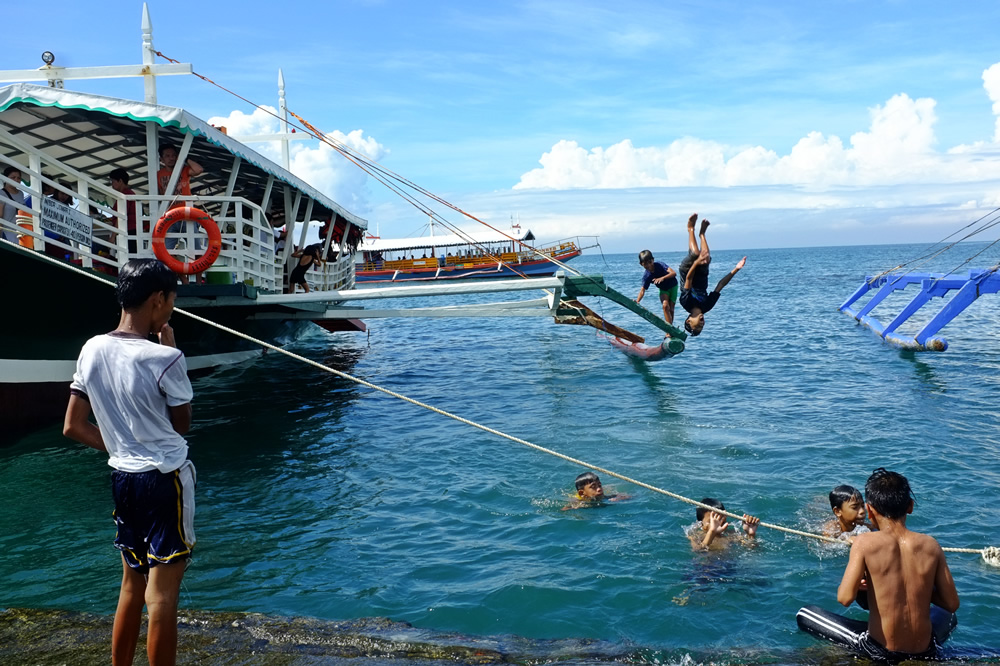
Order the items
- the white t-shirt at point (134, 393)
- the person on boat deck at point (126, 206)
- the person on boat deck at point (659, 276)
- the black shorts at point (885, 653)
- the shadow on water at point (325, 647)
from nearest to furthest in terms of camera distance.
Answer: the white t-shirt at point (134, 393), the black shorts at point (885, 653), the shadow on water at point (325, 647), the person on boat deck at point (126, 206), the person on boat deck at point (659, 276)

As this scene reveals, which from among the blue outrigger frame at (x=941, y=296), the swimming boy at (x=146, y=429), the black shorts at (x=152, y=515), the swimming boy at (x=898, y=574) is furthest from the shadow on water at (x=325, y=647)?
the blue outrigger frame at (x=941, y=296)

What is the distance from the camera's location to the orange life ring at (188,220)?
Result: 10.4 metres

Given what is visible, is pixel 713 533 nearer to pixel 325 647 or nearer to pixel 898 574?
pixel 898 574

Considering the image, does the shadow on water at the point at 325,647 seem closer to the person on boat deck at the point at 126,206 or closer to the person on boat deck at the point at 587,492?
the person on boat deck at the point at 587,492

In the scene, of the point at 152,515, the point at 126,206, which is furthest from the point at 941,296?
the point at 152,515

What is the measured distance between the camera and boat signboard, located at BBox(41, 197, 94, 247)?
9.57 meters

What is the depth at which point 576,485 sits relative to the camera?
8.55 m

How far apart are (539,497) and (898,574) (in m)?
4.76

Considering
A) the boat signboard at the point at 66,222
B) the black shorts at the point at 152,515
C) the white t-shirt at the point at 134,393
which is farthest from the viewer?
the boat signboard at the point at 66,222

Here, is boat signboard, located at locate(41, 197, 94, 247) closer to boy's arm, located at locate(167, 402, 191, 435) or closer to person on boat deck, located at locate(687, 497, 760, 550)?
boy's arm, located at locate(167, 402, 191, 435)

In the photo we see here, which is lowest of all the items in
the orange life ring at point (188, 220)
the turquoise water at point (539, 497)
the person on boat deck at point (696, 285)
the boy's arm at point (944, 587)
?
the turquoise water at point (539, 497)

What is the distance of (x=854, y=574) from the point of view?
4.58m

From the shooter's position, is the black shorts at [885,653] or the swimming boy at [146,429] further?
the black shorts at [885,653]

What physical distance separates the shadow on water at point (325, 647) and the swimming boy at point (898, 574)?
375mm
